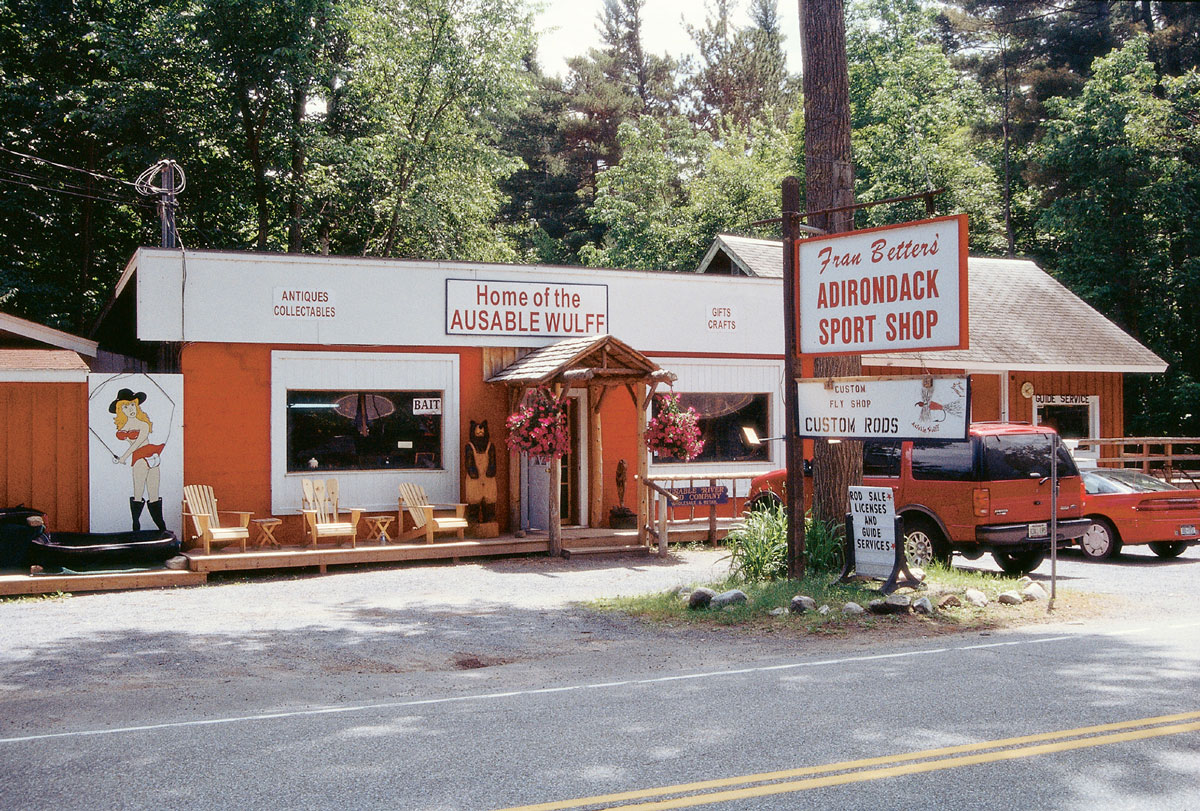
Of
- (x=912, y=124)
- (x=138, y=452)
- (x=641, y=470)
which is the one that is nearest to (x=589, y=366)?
(x=641, y=470)

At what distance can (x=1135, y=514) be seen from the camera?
14711 millimetres

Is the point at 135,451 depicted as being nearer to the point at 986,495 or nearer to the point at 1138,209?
the point at 986,495

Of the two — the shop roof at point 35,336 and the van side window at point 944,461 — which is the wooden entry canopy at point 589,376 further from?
the shop roof at point 35,336

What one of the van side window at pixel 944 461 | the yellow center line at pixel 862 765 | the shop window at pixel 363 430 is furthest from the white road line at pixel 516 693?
the shop window at pixel 363 430

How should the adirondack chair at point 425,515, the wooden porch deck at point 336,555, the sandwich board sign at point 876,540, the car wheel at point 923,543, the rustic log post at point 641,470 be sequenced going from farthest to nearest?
the rustic log post at point 641,470
the adirondack chair at point 425,515
the car wheel at point 923,543
the wooden porch deck at point 336,555
the sandwich board sign at point 876,540

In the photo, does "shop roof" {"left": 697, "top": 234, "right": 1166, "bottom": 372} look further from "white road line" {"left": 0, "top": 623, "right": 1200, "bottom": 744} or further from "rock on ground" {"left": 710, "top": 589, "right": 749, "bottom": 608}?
"white road line" {"left": 0, "top": 623, "right": 1200, "bottom": 744}

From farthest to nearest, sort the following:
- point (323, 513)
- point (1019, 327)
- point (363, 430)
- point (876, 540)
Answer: point (1019, 327) → point (363, 430) → point (323, 513) → point (876, 540)

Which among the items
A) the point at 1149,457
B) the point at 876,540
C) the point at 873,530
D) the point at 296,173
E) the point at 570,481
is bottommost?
the point at 876,540

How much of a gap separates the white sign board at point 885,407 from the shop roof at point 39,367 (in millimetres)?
9598

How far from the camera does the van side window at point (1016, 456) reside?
1267 cm

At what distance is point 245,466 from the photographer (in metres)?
15.5

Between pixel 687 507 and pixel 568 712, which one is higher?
pixel 687 507

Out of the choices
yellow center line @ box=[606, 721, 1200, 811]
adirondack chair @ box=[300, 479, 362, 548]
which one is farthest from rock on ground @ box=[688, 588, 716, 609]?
adirondack chair @ box=[300, 479, 362, 548]

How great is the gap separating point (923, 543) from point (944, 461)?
3.75 ft
